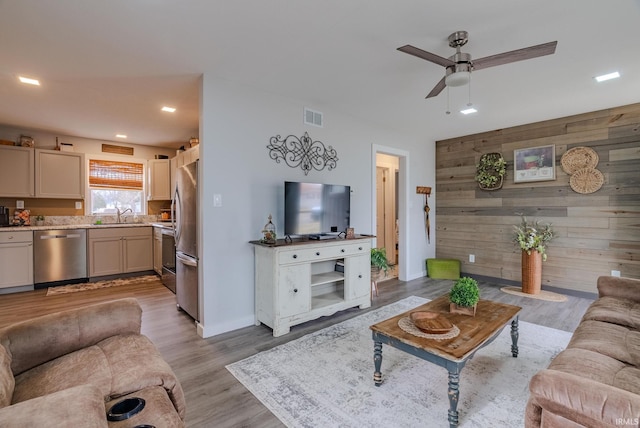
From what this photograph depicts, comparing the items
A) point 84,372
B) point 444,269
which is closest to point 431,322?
point 84,372

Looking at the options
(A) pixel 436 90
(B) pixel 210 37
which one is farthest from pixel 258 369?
(A) pixel 436 90

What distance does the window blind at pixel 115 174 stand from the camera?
5414 mm

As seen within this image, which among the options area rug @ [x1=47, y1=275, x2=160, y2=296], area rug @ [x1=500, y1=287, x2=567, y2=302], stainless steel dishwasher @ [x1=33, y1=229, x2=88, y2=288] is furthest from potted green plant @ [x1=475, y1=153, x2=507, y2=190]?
stainless steel dishwasher @ [x1=33, y1=229, x2=88, y2=288]

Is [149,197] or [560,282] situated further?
[149,197]

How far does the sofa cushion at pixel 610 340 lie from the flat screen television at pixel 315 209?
7.64ft

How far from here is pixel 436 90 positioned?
2.64 metres

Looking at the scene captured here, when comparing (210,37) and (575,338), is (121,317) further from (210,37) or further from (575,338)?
(575,338)

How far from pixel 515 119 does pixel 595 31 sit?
7.59 ft

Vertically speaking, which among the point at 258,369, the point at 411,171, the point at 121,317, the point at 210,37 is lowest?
the point at 258,369

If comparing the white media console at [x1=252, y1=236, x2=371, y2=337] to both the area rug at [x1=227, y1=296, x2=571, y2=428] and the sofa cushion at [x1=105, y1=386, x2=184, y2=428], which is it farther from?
the sofa cushion at [x1=105, y1=386, x2=184, y2=428]

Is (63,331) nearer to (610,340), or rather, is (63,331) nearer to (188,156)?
(610,340)

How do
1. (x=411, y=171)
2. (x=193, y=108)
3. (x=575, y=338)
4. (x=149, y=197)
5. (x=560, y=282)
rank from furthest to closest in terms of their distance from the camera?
(x=149, y=197) → (x=411, y=171) → (x=560, y=282) → (x=193, y=108) → (x=575, y=338)

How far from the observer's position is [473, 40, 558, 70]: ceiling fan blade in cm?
192

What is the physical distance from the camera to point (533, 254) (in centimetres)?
417
